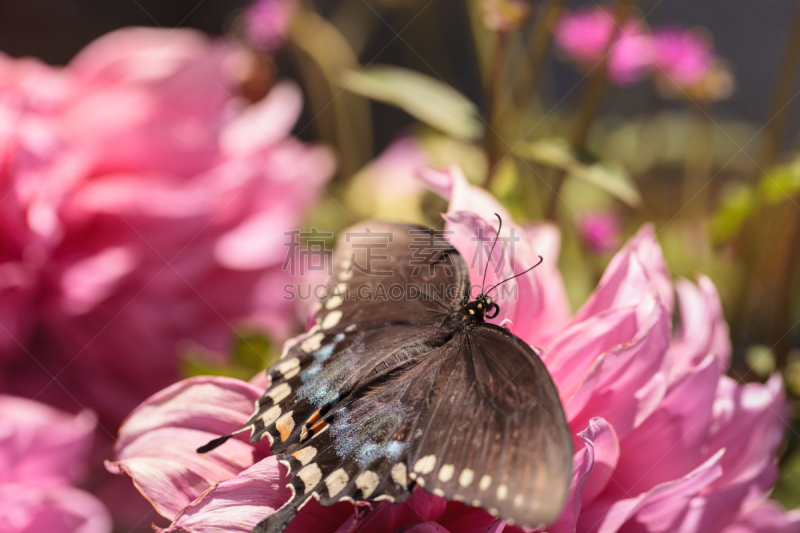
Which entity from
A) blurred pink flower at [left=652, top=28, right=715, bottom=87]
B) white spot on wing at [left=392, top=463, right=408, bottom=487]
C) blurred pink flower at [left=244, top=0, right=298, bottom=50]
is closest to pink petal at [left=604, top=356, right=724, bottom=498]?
white spot on wing at [left=392, top=463, right=408, bottom=487]

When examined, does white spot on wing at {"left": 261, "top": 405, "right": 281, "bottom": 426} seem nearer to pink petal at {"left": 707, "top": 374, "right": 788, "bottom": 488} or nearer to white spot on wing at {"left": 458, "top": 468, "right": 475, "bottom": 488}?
white spot on wing at {"left": 458, "top": 468, "right": 475, "bottom": 488}

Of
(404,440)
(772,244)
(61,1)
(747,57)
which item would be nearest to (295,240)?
(404,440)

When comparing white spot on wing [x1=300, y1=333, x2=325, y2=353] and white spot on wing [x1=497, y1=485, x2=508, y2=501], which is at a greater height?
white spot on wing [x1=497, y1=485, x2=508, y2=501]

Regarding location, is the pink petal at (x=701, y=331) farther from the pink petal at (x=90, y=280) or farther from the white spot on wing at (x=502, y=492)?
the pink petal at (x=90, y=280)

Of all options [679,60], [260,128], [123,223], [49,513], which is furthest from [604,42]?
[49,513]

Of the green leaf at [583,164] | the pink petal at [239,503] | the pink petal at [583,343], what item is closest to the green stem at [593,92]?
the green leaf at [583,164]

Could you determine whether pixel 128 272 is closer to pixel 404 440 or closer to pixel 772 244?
pixel 404 440
